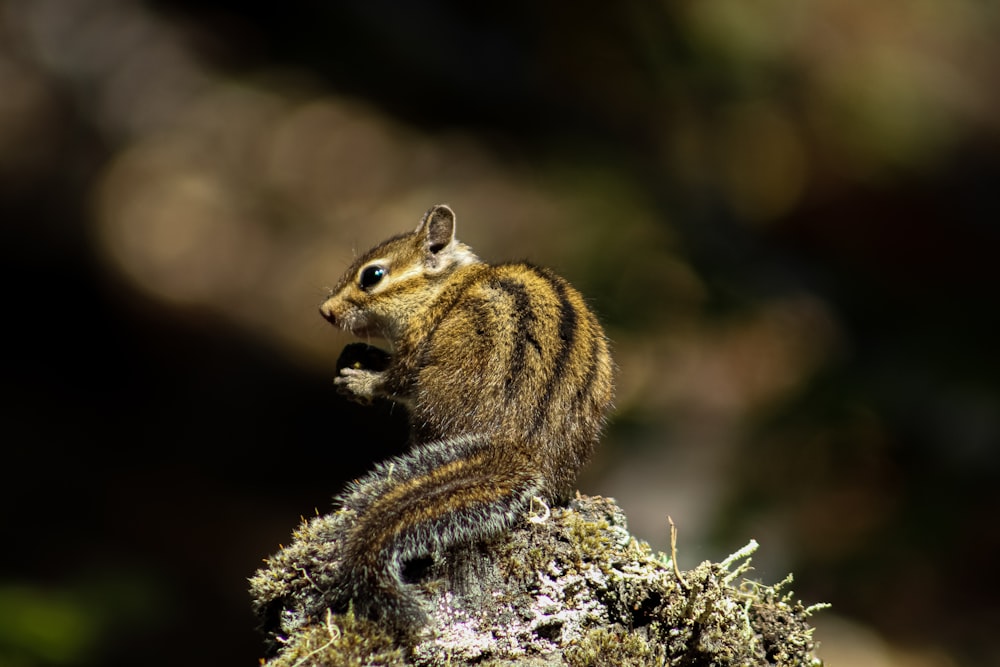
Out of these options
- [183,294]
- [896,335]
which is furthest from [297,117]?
[896,335]

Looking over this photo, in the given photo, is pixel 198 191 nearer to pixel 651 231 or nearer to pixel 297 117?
pixel 297 117

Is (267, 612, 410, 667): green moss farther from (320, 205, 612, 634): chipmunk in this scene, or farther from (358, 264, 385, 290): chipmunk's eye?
(358, 264, 385, 290): chipmunk's eye

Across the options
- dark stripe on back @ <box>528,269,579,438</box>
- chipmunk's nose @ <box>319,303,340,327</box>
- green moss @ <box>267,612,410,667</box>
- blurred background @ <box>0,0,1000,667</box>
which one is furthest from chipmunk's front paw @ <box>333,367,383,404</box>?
blurred background @ <box>0,0,1000,667</box>

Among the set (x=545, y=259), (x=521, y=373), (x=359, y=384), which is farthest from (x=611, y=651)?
(x=545, y=259)

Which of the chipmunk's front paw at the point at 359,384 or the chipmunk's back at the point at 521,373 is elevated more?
the chipmunk's front paw at the point at 359,384

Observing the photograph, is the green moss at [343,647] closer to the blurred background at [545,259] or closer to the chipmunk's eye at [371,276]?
the chipmunk's eye at [371,276]

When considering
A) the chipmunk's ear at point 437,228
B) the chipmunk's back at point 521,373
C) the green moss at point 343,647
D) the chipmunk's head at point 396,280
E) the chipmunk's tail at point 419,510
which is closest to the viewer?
the green moss at point 343,647

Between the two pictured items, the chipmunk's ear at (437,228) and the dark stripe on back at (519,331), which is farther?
the chipmunk's ear at (437,228)

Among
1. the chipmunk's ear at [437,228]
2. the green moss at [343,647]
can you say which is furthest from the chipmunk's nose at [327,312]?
the green moss at [343,647]
